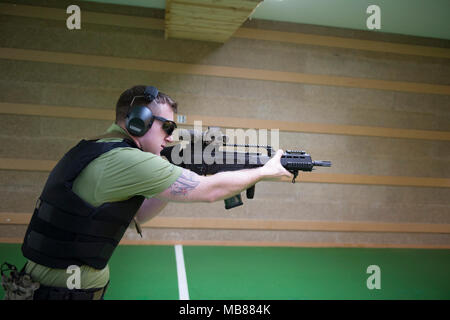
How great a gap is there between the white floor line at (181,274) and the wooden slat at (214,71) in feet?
9.03

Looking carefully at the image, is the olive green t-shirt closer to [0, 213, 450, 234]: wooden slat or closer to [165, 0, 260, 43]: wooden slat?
[165, 0, 260, 43]: wooden slat

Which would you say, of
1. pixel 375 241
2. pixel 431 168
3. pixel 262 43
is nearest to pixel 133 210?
pixel 262 43

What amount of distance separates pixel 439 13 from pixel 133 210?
18.6ft

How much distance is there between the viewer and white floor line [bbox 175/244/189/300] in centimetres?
398

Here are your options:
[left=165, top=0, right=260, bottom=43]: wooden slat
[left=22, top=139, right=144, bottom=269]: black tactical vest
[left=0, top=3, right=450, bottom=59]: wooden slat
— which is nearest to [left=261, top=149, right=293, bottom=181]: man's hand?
[left=22, top=139, right=144, bottom=269]: black tactical vest

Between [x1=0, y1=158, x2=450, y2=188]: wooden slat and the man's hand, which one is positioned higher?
the man's hand

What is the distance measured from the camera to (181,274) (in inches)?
181

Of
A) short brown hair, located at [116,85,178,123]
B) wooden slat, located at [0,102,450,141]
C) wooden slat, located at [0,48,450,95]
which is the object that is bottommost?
short brown hair, located at [116,85,178,123]

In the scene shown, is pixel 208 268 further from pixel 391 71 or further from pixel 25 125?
pixel 391 71

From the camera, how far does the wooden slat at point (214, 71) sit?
556 cm

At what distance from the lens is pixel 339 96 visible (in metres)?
6.39

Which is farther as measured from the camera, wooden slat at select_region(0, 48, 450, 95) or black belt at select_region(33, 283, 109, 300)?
wooden slat at select_region(0, 48, 450, 95)

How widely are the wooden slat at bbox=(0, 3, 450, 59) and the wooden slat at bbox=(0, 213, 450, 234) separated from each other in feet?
9.74

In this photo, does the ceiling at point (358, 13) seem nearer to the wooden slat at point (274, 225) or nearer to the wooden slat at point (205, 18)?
the wooden slat at point (205, 18)
